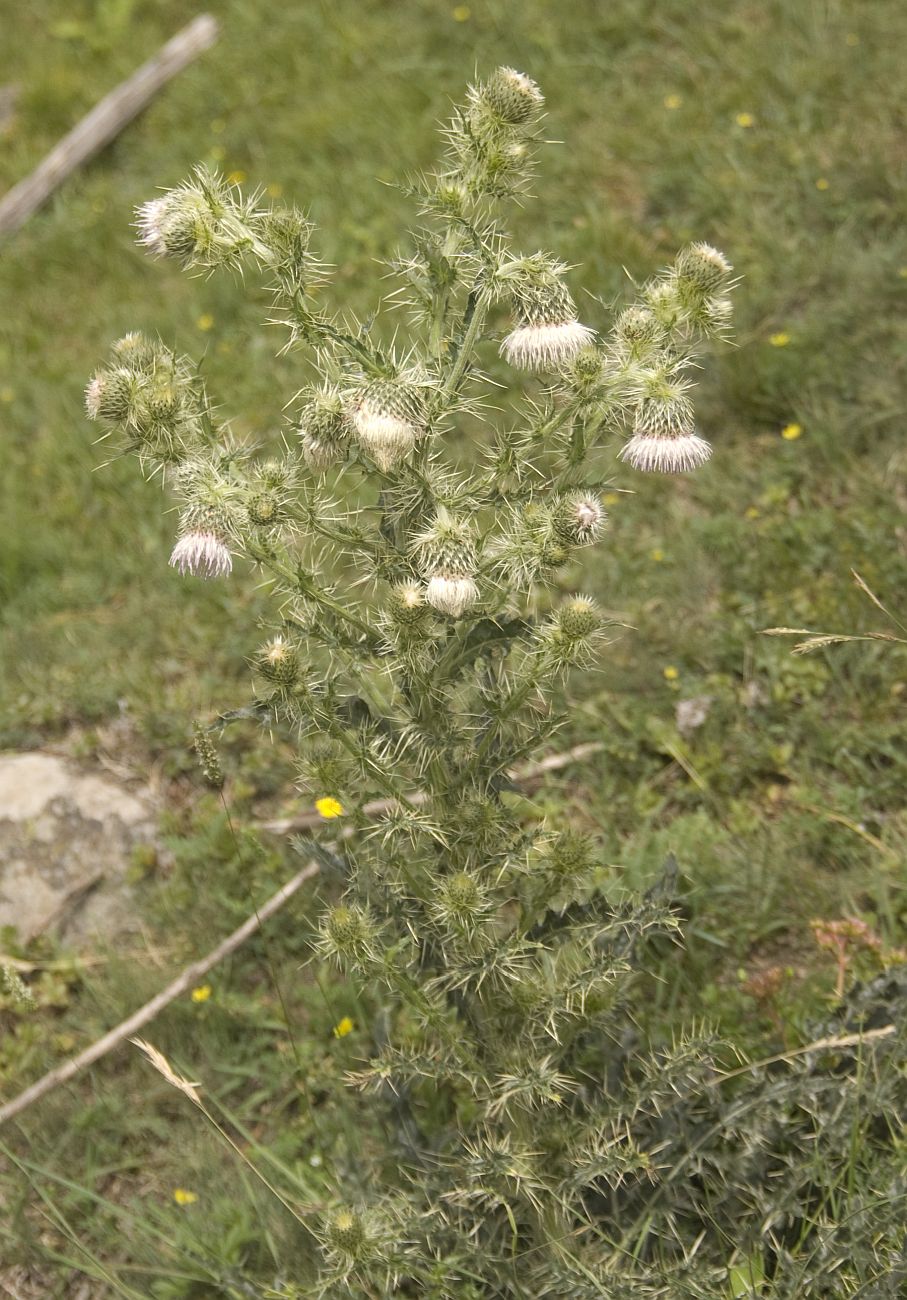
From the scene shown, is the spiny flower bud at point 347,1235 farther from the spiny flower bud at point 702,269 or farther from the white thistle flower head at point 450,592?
the spiny flower bud at point 702,269

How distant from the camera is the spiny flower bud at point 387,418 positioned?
1923 millimetres

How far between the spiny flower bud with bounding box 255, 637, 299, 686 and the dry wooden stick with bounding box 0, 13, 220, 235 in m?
5.46

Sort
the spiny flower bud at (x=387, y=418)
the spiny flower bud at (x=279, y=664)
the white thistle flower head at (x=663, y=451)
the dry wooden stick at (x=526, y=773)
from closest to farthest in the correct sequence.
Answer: the spiny flower bud at (x=387, y=418) < the white thistle flower head at (x=663, y=451) < the spiny flower bud at (x=279, y=664) < the dry wooden stick at (x=526, y=773)

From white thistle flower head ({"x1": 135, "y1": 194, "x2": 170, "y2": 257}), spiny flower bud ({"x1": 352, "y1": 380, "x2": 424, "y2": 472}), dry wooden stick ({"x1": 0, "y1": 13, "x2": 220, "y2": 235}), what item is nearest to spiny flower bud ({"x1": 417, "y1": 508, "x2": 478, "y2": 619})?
spiny flower bud ({"x1": 352, "y1": 380, "x2": 424, "y2": 472})

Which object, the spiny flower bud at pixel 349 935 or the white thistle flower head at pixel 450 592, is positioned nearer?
the white thistle flower head at pixel 450 592

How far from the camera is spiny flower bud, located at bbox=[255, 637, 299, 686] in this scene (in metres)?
2.13

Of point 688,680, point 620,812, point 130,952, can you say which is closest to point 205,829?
point 130,952

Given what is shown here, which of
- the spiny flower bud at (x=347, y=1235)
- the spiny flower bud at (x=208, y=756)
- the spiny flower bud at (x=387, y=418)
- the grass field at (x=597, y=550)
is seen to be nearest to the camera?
the spiny flower bud at (x=387, y=418)

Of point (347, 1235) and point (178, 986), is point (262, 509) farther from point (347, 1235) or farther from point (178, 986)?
point (178, 986)

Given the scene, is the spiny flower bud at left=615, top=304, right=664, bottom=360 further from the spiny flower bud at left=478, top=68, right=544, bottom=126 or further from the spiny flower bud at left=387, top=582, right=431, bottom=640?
the spiny flower bud at left=387, top=582, right=431, bottom=640

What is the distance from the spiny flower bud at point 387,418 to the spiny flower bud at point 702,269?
0.49 metres

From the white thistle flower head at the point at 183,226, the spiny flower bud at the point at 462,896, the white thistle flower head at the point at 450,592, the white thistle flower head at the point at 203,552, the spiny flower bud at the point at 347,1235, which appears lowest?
the spiny flower bud at the point at 347,1235

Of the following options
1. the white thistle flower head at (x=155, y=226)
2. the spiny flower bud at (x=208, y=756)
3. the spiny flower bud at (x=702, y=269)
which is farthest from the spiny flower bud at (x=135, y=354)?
the spiny flower bud at (x=702, y=269)

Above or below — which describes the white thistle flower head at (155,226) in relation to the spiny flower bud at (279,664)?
above
